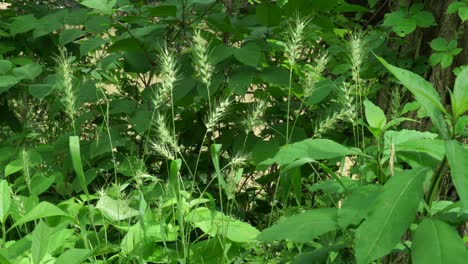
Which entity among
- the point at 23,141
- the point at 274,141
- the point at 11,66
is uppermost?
the point at 11,66

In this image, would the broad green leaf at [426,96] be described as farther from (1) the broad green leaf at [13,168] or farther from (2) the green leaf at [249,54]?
(1) the broad green leaf at [13,168]

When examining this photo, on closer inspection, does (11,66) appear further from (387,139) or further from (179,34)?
(387,139)

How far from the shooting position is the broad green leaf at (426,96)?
1.52m

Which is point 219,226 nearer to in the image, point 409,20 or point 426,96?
point 426,96

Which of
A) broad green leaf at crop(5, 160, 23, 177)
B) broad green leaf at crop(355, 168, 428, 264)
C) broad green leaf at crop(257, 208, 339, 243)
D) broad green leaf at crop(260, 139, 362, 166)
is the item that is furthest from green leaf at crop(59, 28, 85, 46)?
broad green leaf at crop(355, 168, 428, 264)

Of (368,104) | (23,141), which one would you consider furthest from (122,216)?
(23,141)

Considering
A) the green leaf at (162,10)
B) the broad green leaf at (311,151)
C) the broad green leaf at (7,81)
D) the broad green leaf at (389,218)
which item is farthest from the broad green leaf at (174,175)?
the broad green leaf at (7,81)

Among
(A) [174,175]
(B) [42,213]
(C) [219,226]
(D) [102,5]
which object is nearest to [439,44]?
(D) [102,5]

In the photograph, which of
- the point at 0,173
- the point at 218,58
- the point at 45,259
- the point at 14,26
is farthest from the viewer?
the point at 14,26

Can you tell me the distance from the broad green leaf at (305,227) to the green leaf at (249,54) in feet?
4.09

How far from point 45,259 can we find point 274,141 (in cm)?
123

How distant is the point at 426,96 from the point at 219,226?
80 centimetres

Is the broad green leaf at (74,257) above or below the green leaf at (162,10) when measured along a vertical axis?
below

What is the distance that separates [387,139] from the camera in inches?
72.1
